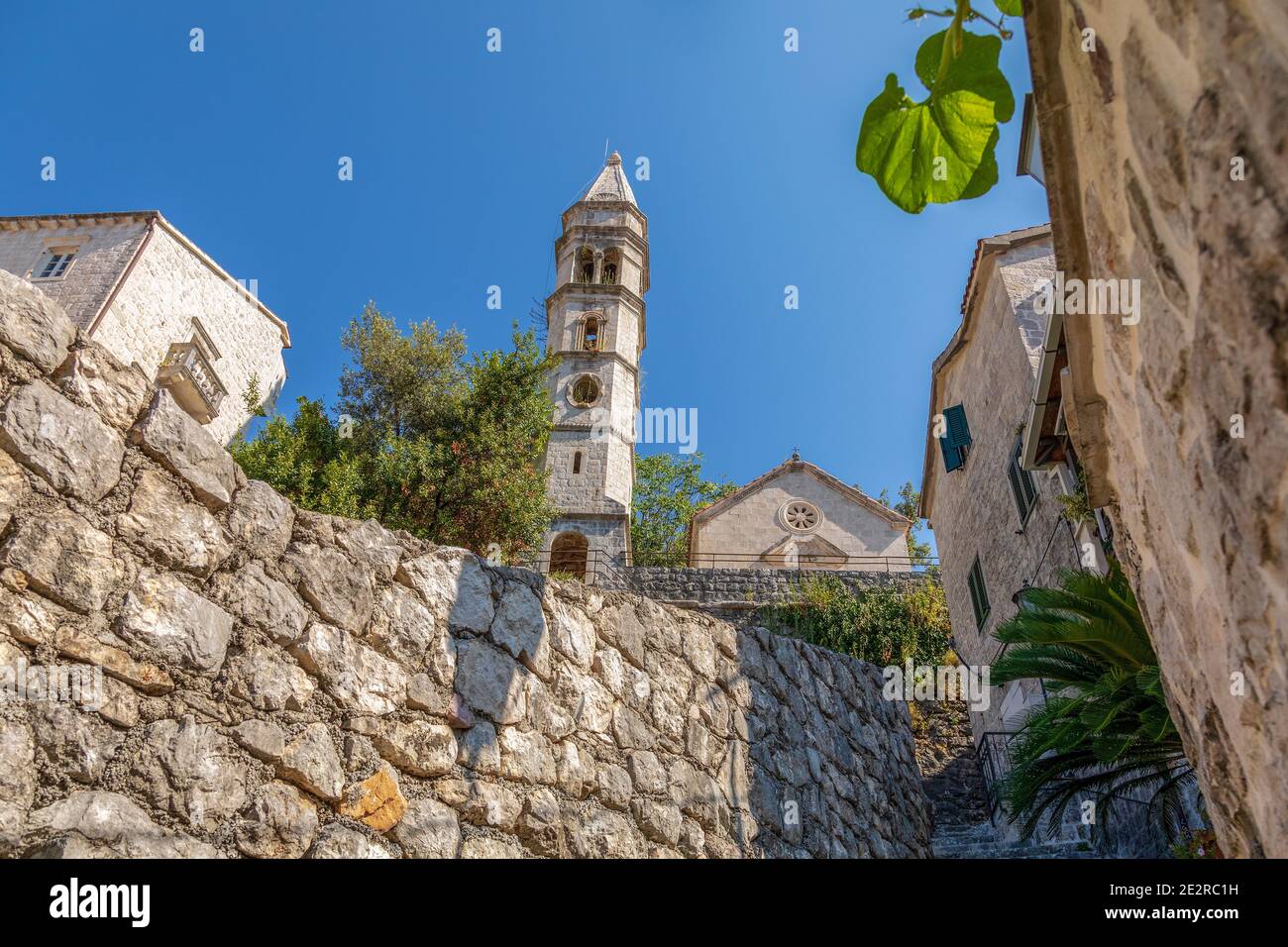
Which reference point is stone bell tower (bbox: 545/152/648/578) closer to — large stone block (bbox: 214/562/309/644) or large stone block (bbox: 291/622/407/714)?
large stone block (bbox: 291/622/407/714)

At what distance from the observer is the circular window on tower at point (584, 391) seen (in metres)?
26.4

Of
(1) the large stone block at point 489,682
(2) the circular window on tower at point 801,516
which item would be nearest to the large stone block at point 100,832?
(1) the large stone block at point 489,682

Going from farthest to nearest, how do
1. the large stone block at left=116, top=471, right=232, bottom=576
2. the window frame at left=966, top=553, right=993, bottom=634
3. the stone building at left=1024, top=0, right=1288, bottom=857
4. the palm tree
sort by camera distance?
the window frame at left=966, top=553, right=993, bottom=634 < the palm tree < the large stone block at left=116, top=471, right=232, bottom=576 < the stone building at left=1024, top=0, right=1288, bottom=857

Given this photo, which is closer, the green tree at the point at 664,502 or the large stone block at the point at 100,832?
the large stone block at the point at 100,832

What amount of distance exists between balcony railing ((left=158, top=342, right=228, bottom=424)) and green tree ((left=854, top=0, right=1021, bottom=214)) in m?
16.9

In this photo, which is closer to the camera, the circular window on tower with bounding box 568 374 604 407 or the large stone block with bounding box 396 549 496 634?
the large stone block with bounding box 396 549 496 634

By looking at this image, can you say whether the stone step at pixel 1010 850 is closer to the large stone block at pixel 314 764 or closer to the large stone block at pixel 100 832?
the large stone block at pixel 314 764

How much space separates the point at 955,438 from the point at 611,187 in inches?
897

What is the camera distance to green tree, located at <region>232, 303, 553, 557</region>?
12758mm

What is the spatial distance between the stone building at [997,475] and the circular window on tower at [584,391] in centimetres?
1376

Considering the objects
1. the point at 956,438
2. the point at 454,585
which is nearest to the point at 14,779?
the point at 454,585

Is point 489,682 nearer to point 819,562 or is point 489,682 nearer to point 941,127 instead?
point 941,127

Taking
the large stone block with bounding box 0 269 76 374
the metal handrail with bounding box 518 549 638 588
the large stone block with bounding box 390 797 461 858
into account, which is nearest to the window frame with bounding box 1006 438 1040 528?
the large stone block with bounding box 390 797 461 858
